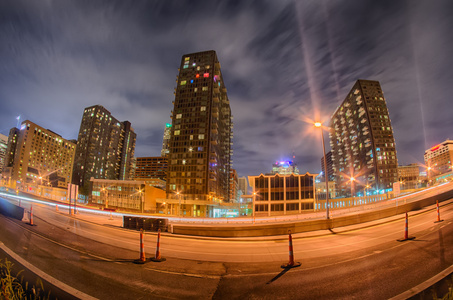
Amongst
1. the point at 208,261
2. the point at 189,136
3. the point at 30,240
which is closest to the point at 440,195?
the point at 208,261

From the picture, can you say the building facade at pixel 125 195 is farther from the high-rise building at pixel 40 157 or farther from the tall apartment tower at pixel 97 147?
the tall apartment tower at pixel 97 147

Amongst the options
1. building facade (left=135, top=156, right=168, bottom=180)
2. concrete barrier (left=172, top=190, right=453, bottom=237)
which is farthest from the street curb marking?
building facade (left=135, top=156, right=168, bottom=180)

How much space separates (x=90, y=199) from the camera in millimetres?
80062

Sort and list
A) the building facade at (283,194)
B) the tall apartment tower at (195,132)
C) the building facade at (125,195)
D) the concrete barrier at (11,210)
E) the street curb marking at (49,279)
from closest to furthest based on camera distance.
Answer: the street curb marking at (49,279)
the concrete barrier at (11,210)
the building facade at (283,194)
the building facade at (125,195)
the tall apartment tower at (195,132)

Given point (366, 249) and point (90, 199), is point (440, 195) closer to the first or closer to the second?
point (366, 249)

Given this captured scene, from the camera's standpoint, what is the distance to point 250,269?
6.73m

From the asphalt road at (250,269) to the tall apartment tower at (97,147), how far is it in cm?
16009

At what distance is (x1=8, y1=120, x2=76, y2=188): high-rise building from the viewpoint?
125 metres

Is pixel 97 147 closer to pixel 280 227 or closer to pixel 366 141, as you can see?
pixel 280 227

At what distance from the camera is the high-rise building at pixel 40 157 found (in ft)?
410

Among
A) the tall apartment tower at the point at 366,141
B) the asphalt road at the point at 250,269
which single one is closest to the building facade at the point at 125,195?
the asphalt road at the point at 250,269

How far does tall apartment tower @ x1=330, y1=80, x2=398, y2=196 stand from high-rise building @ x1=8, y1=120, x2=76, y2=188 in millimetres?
193544

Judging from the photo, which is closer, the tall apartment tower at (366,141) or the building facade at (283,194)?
the building facade at (283,194)

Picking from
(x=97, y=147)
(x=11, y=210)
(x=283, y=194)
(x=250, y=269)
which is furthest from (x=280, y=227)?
(x=97, y=147)
